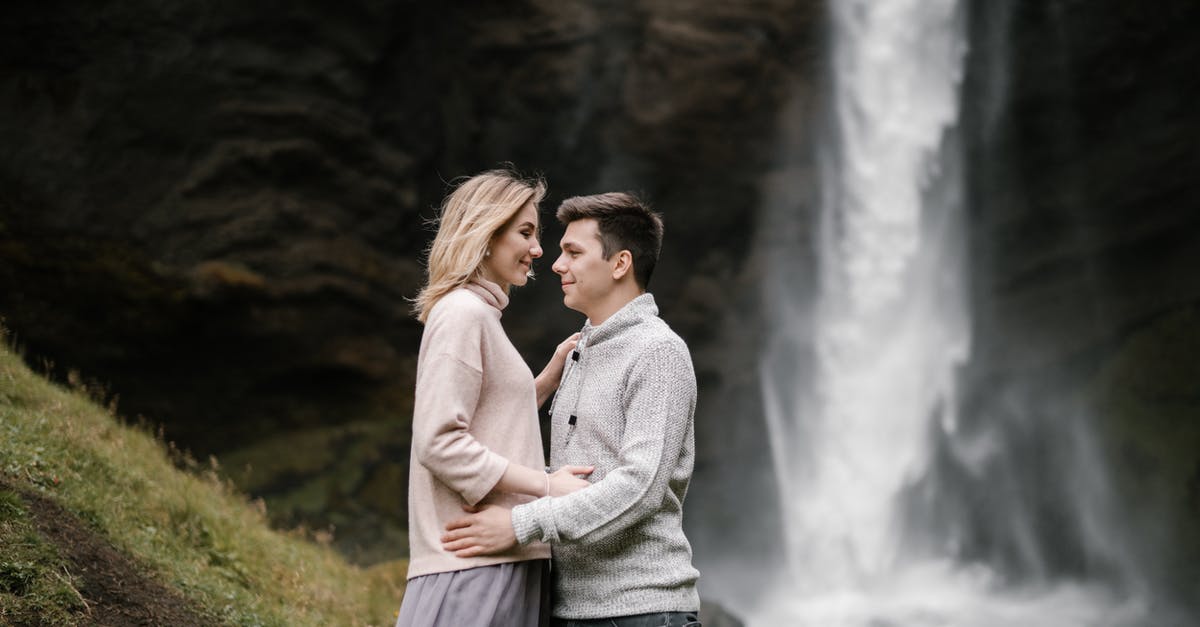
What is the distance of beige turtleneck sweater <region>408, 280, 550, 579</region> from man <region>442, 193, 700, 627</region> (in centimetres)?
6

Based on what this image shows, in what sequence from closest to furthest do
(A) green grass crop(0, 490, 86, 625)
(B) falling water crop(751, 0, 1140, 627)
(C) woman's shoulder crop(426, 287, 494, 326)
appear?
(C) woman's shoulder crop(426, 287, 494, 326), (A) green grass crop(0, 490, 86, 625), (B) falling water crop(751, 0, 1140, 627)

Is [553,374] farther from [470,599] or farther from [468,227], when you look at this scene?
[470,599]

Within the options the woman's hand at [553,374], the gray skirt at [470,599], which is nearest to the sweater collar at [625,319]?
the woman's hand at [553,374]

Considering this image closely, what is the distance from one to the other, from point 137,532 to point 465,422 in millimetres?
3385

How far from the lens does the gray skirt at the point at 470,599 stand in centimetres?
271

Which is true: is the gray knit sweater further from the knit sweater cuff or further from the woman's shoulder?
the woman's shoulder

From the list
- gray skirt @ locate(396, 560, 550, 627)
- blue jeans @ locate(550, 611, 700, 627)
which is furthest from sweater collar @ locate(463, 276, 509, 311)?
blue jeans @ locate(550, 611, 700, 627)

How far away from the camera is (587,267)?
3037mm

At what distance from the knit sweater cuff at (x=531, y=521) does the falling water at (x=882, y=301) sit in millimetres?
12904

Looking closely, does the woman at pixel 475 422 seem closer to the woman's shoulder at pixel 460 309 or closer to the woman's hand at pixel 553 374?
the woman's shoulder at pixel 460 309

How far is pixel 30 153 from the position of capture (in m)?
12.4

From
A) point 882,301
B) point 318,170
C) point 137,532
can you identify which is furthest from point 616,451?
point 882,301

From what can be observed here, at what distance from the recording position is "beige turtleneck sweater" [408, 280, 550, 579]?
106 inches

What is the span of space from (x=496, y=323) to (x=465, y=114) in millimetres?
12428
